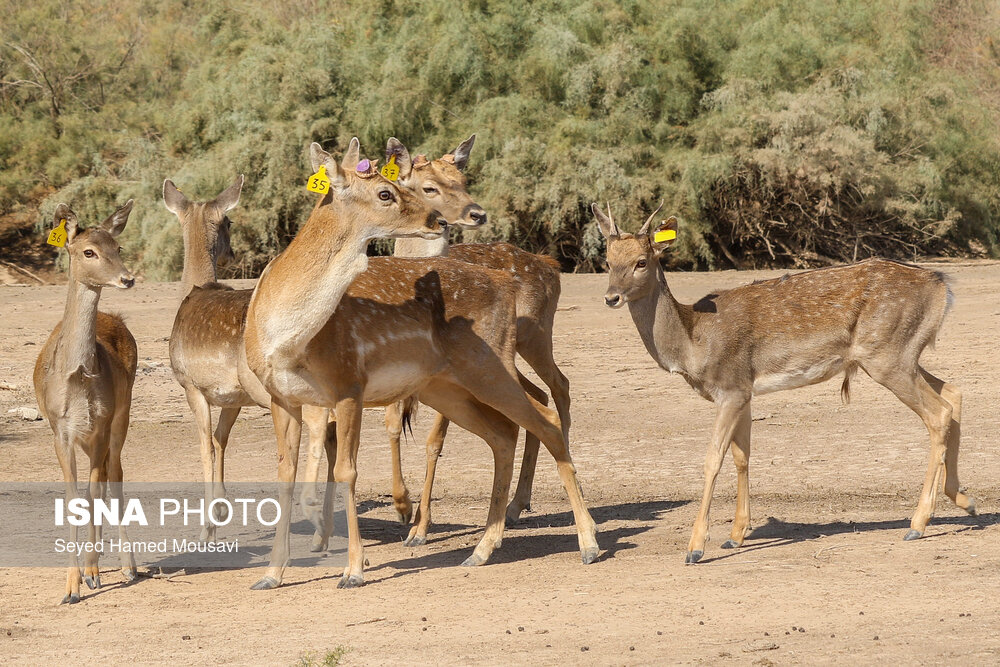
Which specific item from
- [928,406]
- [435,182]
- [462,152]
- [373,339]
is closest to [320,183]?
[373,339]

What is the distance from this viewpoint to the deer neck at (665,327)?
8938 mm

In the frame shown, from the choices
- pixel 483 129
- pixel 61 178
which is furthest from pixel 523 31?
pixel 61 178

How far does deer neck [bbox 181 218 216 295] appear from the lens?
9.95 m

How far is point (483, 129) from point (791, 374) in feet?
53.4

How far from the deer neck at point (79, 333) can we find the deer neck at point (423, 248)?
342 centimetres

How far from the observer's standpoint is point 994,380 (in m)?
13.9

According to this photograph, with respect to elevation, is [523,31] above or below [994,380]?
above

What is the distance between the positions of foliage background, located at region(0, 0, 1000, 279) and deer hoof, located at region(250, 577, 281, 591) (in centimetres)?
1636

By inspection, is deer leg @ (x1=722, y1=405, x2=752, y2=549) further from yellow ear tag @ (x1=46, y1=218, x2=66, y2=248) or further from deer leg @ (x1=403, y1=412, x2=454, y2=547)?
yellow ear tag @ (x1=46, y1=218, x2=66, y2=248)

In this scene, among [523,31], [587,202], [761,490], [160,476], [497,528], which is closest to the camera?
[497,528]

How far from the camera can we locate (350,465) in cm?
768

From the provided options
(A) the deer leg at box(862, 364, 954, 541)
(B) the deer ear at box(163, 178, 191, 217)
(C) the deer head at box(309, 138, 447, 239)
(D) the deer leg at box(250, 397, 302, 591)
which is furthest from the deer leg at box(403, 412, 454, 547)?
(A) the deer leg at box(862, 364, 954, 541)

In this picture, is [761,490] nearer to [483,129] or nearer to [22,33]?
[483,129]

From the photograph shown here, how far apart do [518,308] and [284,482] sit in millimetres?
2749
